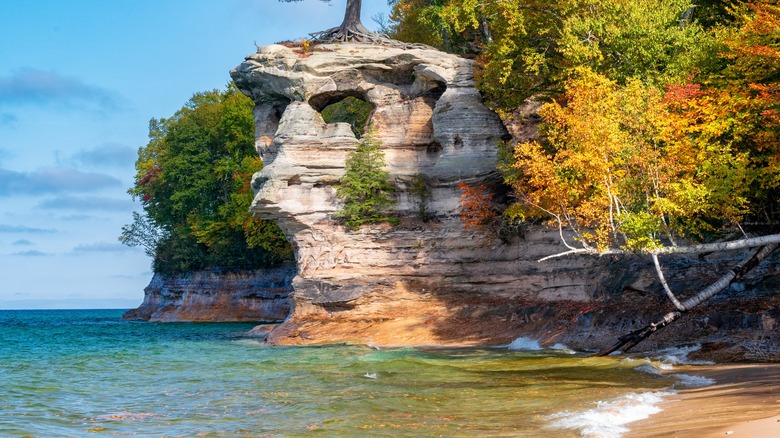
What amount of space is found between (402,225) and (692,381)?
19.4 m

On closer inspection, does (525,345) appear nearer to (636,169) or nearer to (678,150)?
(636,169)

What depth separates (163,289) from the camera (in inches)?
2522

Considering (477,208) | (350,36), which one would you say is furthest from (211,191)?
(477,208)

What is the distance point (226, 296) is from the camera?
57.5 m

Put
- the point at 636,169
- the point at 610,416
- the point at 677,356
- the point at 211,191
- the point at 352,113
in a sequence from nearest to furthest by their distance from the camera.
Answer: the point at 610,416 → the point at 677,356 → the point at 636,169 → the point at 352,113 → the point at 211,191

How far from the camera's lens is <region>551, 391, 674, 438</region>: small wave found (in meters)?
10.6

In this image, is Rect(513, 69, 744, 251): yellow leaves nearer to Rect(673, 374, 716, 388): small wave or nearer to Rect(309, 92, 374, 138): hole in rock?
Rect(673, 374, 716, 388): small wave

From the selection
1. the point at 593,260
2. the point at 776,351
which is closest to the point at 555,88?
A: the point at 593,260

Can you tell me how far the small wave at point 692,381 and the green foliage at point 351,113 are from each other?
31.1m

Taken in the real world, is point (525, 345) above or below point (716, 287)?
below

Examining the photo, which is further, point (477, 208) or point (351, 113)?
point (351, 113)

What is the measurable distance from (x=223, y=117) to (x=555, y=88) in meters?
29.7

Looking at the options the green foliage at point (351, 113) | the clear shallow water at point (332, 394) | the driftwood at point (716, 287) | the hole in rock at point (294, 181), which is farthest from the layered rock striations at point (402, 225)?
the green foliage at point (351, 113)

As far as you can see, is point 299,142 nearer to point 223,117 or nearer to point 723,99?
point 723,99
